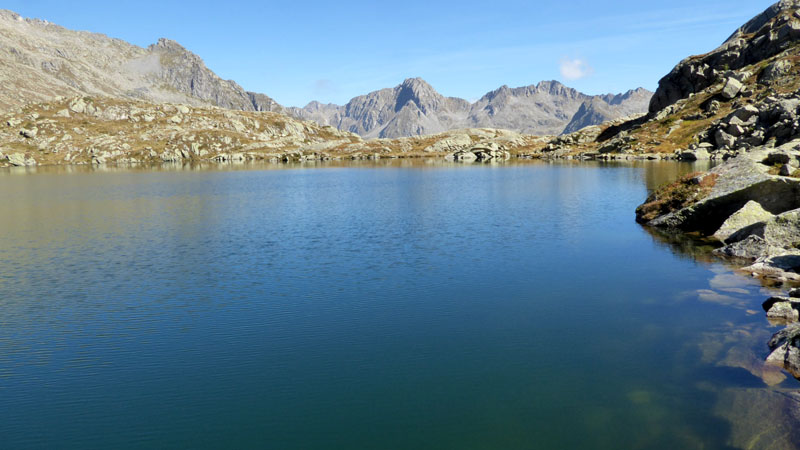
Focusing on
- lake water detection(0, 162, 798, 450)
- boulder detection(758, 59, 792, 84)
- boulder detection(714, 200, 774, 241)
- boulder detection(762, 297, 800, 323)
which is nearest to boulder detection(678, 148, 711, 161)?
boulder detection(758, 59, 792, 84)

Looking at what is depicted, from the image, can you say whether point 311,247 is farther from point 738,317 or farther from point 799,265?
point 799,265

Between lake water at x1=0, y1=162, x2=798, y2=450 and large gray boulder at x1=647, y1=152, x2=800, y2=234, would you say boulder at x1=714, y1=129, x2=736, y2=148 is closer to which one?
large gray boulder at x1=647, y1=152, x2=800, y2=234

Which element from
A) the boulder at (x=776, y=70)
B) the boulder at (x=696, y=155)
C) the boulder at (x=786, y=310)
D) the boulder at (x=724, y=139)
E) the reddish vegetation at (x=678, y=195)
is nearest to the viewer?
the boulder at (x=786, y=310)

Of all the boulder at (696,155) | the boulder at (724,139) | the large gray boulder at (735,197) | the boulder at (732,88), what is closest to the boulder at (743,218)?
the large gray boulder at (735,197)

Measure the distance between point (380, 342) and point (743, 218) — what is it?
113 ft

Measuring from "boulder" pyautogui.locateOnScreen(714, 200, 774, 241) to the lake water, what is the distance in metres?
3.98

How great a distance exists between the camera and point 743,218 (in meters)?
38.7

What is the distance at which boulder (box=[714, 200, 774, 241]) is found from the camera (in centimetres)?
3803

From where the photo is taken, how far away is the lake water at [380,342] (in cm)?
1484

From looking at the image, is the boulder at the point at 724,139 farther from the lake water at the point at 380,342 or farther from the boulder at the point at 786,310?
the boulder at the point at 786,310

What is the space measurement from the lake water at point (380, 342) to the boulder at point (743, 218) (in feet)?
Answer: 13.1

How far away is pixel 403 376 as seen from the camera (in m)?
18.2

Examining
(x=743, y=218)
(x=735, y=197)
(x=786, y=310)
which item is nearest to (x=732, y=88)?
(x=735, y=197)

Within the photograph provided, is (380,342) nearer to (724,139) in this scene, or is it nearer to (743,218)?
(743,218)
